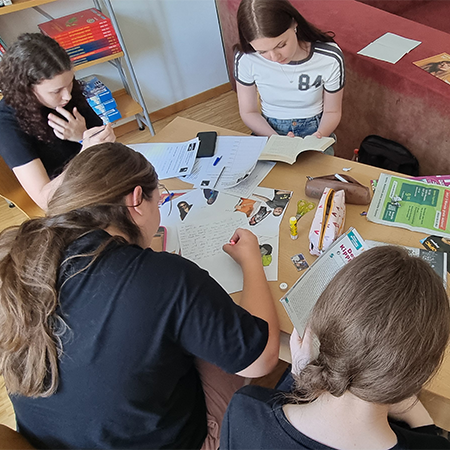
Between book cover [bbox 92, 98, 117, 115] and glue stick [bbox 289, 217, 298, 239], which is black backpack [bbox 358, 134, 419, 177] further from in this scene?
book cover [bbox 92, 98, 117, 115]

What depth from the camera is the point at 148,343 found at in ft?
2.32

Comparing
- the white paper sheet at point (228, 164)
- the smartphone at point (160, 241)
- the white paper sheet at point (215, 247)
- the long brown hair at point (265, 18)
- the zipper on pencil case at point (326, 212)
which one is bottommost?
the white paper sheet at point (215, 247)

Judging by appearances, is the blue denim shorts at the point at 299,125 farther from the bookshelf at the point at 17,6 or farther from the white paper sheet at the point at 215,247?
the bookshelf at the point at 17,6

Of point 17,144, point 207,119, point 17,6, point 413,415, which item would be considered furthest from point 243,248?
point 207,119

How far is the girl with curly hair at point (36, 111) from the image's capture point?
4.36ft

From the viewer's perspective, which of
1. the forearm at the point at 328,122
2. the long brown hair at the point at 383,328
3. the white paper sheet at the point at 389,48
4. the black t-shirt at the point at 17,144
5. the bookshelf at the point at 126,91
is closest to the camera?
the long brown hair at the point at 383,328

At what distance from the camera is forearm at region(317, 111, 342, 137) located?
158 centimetres

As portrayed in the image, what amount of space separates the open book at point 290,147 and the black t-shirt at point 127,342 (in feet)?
2.15

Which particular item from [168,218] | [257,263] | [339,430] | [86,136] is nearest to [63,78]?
[86,136]

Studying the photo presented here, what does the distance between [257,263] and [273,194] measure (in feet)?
1.02

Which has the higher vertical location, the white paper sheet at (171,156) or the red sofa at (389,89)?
the white paper sheet at (171,156)

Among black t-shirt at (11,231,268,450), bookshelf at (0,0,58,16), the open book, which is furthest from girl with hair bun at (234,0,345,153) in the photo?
bookshelf at (0,0,58,16)

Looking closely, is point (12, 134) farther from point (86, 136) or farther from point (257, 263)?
point (257, 263)

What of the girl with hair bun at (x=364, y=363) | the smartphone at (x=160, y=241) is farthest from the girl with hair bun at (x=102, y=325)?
the smartphone at (x=160, y=241)
